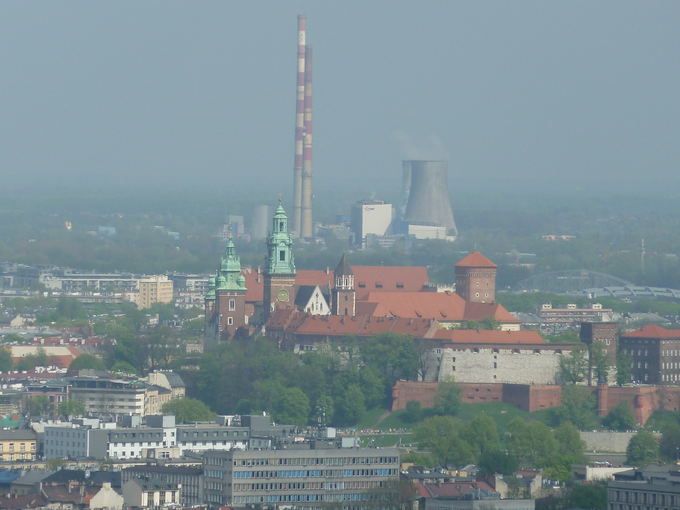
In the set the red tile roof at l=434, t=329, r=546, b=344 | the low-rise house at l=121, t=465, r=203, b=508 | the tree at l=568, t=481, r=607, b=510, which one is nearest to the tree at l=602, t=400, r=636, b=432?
the red tile roof at l=434, t=329, r=546, b=344

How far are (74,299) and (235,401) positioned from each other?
7039 centimetres

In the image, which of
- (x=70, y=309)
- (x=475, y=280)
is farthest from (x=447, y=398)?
(x=70, y=309)

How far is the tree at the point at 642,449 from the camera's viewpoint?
83.8 meters

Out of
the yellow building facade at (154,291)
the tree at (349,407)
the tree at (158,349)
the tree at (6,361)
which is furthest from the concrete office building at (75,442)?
the yellow building facade at (154,291)

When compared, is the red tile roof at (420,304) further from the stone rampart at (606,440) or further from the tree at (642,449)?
the tree at (642,449)

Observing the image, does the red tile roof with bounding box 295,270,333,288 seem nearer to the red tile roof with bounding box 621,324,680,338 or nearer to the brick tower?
the brick tower

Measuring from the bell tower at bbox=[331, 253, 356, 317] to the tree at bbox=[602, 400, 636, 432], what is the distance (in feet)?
58.1

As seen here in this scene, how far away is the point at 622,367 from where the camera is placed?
101188mm

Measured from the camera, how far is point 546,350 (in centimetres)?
10256

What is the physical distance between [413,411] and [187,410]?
1042 centimetres

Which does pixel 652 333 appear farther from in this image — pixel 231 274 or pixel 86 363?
pixel 86 363

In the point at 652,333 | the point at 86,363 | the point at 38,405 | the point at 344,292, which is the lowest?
the point at 38,405

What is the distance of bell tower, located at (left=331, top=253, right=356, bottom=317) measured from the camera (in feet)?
363

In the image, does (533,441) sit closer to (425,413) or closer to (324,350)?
(425,413)
